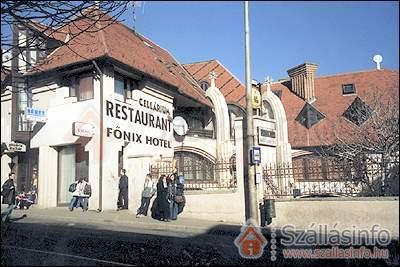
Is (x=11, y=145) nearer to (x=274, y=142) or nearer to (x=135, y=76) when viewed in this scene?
(x=135, y=76)

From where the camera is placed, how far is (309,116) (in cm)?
2511

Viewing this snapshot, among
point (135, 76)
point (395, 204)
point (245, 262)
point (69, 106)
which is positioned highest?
point (135, 76)

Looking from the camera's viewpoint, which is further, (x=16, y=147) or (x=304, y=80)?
(x=304, y=80)

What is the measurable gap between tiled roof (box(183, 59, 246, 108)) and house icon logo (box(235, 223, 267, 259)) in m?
18.3

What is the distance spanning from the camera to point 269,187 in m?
14.2

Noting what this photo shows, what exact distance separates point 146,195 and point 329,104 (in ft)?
37.6

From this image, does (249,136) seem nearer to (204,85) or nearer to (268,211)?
(268,211)

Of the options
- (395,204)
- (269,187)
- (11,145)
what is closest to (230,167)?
(269,187)

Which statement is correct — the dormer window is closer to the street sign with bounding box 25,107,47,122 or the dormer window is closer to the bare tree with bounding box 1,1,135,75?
the street sign with bounding box 25,107,47,122

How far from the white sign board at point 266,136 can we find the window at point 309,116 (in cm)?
757

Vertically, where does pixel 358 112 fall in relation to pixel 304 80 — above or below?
below

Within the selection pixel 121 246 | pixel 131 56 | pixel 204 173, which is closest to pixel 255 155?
pixel 204 173

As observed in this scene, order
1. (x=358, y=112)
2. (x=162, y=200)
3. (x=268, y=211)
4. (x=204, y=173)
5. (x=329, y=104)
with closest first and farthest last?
(x=268, y=211), (x=162, y=200), (x=204, y=173), (x=358, y=112), (x=329, y=104)

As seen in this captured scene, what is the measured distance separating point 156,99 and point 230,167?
8.43 m
